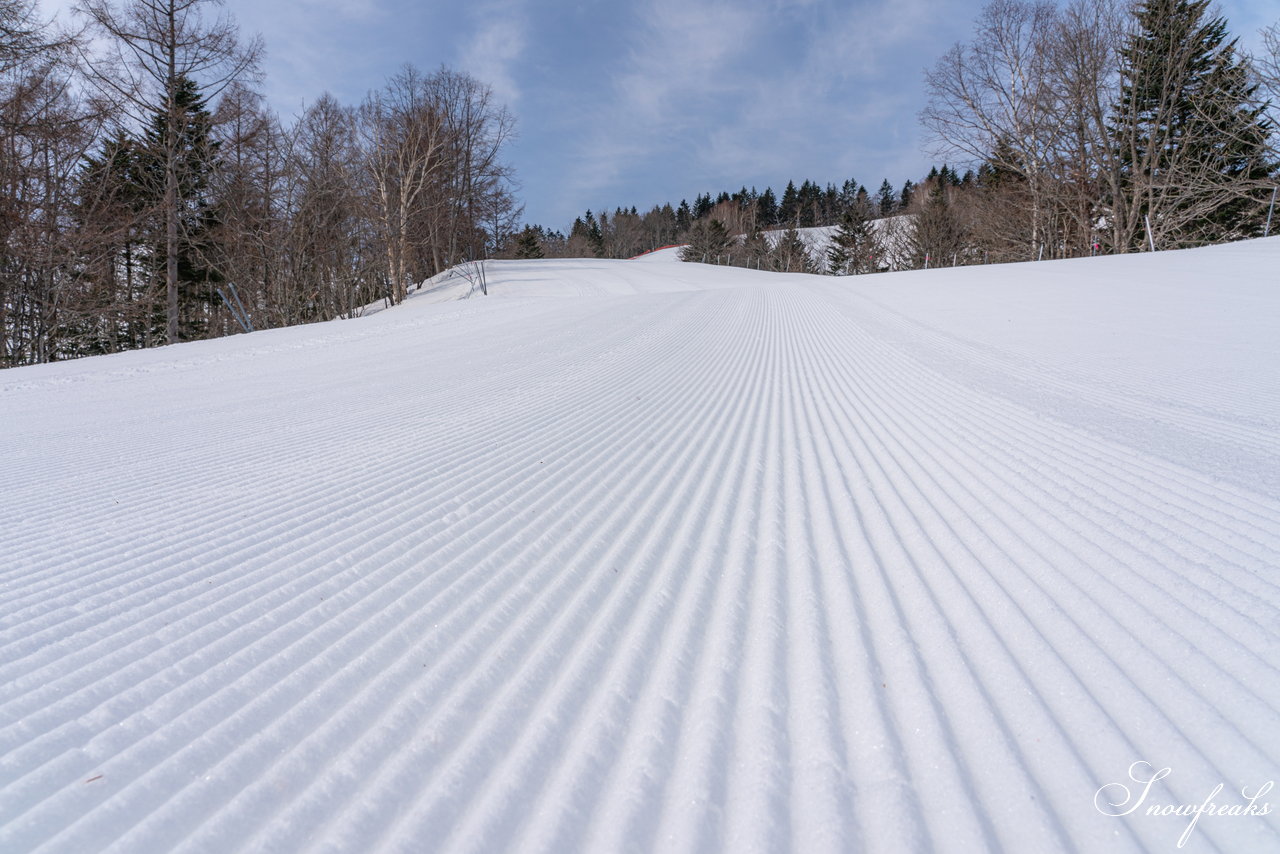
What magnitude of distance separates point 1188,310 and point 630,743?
33.0 feet

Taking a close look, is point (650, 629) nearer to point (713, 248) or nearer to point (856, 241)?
point (856, 241)

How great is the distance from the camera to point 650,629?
157 centimetres

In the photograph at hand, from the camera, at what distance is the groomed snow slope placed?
1013 mm

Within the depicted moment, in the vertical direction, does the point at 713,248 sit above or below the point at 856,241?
above

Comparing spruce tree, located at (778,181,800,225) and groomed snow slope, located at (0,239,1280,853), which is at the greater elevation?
spruce tree, located at (778,181,800,225)

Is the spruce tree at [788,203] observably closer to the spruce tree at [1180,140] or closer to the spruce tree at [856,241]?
the spruce tree at [856,241]

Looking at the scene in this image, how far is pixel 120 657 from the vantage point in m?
1.44

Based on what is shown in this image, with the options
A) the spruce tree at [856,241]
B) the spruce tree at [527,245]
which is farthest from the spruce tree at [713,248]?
the spruce tree at [527,245]

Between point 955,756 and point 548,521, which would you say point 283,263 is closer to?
point 548,521

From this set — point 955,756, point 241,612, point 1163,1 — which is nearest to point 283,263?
point 241,612

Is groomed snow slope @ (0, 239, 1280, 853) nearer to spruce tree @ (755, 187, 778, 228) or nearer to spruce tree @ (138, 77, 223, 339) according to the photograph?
spruce tree @ (138, 77, 223, 339)

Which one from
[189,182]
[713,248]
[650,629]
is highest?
[713,248]

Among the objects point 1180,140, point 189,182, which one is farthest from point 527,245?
point 1180,140

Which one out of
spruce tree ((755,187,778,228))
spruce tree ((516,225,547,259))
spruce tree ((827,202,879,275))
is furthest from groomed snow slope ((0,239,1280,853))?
spruce tree ((755,187,778,228))
